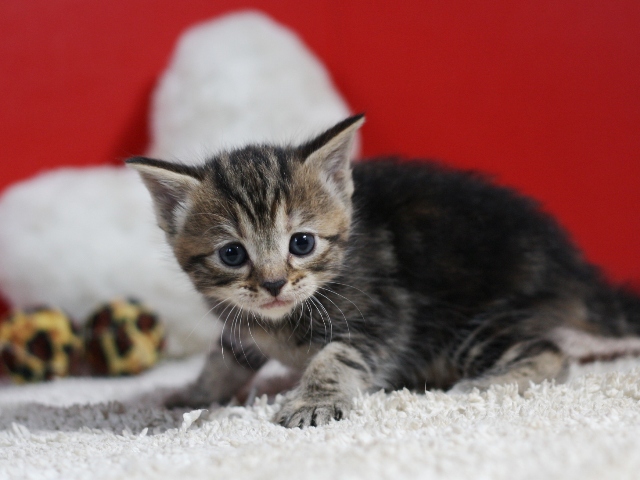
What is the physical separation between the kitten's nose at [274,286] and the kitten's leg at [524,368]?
502mm

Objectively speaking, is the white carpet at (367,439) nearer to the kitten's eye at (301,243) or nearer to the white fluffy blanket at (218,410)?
the white fluffy blanket at (218,410)

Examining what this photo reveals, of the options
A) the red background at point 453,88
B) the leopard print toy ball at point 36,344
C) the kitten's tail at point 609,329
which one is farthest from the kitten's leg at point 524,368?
the leopard print toy ball at point 36,344

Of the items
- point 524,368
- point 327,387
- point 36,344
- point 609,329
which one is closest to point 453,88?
point 609,329

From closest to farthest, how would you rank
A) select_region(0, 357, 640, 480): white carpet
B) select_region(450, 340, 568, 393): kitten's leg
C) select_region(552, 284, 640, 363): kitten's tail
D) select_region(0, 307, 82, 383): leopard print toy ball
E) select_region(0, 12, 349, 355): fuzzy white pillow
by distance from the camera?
select_region(0, 357, 640, 480): white carpet < select_region(450, 340, 568, 393): kitten's leg < select_region(552, 284, 640, 363): kitten's tail < select_region(0, 307, 82, 383): leopard print toy ball < select_region(0, 12, 349, 355): fuzzy white pillow

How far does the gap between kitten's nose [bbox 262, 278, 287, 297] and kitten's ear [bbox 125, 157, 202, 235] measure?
31 centimetres

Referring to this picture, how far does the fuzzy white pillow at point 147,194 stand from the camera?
235 cm

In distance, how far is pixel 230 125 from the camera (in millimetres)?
2562

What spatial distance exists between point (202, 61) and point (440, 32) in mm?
984

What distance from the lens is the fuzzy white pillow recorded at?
235 cm

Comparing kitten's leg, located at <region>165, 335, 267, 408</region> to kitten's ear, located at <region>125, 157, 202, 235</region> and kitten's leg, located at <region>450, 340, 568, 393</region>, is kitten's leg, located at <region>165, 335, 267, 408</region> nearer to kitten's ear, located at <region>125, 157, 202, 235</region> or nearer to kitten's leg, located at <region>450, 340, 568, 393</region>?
kitten's ear, located at <region>125, 157, 202, 235</region>

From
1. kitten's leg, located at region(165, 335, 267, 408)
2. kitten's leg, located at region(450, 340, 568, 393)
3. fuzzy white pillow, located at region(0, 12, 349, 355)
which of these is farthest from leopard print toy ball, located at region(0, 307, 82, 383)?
kitten's leg, located at region(450, 340, 568, 393)

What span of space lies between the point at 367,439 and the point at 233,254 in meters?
0.54

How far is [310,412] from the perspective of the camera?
1323 mm

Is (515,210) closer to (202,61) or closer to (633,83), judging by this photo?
(633,83)
